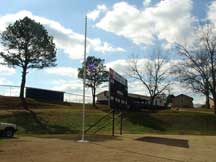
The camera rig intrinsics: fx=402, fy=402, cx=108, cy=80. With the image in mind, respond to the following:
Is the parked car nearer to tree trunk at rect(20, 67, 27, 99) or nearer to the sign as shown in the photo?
the sign

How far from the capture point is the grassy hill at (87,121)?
41688 millimetres

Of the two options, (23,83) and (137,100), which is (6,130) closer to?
(23,83)

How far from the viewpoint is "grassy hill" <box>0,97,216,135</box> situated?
137ft

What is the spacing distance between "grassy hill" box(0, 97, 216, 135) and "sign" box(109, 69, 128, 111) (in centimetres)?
704

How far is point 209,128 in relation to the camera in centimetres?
4969

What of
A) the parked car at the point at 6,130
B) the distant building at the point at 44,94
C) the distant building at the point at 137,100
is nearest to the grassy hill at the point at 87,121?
the distant building at the point at 44,94

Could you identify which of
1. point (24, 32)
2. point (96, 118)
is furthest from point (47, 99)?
point (96, 118)

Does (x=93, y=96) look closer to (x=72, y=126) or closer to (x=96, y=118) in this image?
(x=96, y=118)

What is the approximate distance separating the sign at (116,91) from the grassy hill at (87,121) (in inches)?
277

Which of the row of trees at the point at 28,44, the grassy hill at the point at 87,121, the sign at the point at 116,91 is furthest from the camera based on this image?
the row of trees at the point at 28,44

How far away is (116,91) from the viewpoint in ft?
107

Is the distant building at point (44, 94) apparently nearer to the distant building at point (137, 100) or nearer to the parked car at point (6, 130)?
the distant building at point (137, 100)

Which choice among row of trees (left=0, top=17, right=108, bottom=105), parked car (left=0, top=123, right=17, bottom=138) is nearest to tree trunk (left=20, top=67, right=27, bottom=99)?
row of trees (left=0, top=17, right=108, bottom=105)

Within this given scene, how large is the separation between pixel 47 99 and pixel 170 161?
5088cm
